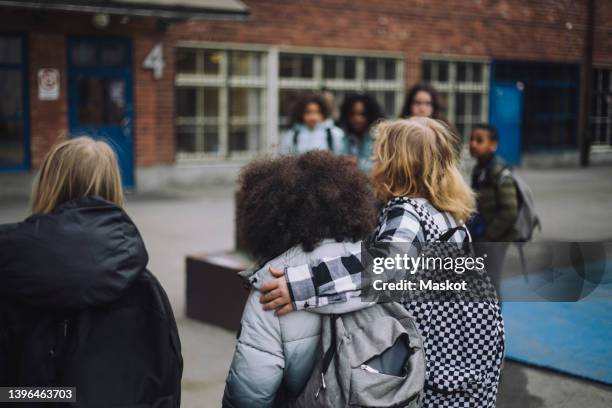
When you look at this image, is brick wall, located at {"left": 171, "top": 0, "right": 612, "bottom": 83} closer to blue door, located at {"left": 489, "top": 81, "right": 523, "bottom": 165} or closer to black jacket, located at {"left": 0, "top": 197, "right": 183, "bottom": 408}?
blue door, located at {"left": 489, "top": 81, "right": 523, "bottom": 165}

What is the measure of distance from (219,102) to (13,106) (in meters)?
3.88

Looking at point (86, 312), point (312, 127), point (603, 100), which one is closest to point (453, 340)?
point (86, 312)

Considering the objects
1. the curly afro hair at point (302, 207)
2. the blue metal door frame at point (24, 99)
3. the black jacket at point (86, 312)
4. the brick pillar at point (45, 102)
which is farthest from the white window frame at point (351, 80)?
the black jacket at point (86, 312)

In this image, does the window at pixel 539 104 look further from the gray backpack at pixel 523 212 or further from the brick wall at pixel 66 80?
the gray backpack at pixel 523 212

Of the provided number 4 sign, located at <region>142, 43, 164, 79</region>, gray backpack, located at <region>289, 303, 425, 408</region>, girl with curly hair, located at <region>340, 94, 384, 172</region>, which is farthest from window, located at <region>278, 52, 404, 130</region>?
gray backpack, located at <region>289, 303, 425, 408</region>

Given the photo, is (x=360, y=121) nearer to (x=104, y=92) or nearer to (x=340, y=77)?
(x=104, y=92)

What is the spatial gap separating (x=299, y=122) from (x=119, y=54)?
767cm

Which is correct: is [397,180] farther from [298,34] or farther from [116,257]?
[298,34]

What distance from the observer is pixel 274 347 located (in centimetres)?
228

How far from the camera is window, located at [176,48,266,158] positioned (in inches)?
581

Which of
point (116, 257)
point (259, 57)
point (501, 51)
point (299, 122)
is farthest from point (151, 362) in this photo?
point (501, 51)

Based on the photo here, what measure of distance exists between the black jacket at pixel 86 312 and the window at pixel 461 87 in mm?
16521

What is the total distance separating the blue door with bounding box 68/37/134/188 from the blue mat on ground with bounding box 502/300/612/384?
9.06 m

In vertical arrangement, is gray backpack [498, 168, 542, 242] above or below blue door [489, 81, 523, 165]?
below
